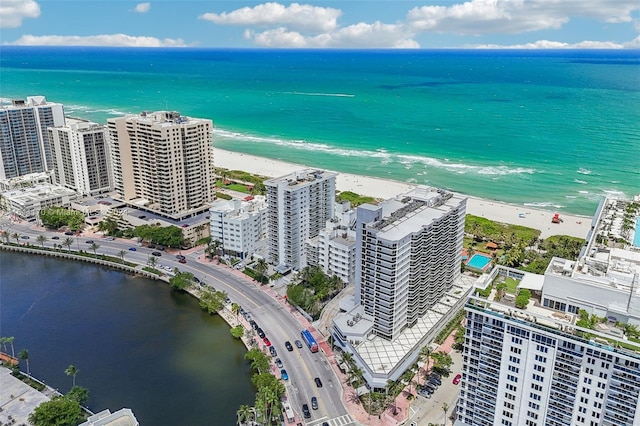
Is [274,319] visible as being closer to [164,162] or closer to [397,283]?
[397,283]

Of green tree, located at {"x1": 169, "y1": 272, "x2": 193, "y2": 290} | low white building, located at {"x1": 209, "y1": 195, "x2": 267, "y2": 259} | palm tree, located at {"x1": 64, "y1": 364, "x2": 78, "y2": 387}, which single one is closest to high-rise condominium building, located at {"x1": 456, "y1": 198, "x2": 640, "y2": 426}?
palm tree, located at {"x1": 64, "y1": 364, "x2": 78, "y2": 387}

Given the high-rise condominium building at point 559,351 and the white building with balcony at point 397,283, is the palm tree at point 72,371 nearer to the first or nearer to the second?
the white building with balcony at point 397,283

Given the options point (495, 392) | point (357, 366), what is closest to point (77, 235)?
point (357, 366)

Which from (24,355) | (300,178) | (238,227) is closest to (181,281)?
(238,227)

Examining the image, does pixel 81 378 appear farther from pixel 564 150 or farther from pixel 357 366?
pixel 564 150

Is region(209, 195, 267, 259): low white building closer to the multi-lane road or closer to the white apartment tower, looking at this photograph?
the multi-lane road

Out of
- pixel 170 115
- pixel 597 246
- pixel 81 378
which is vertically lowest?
pixel 81 378
